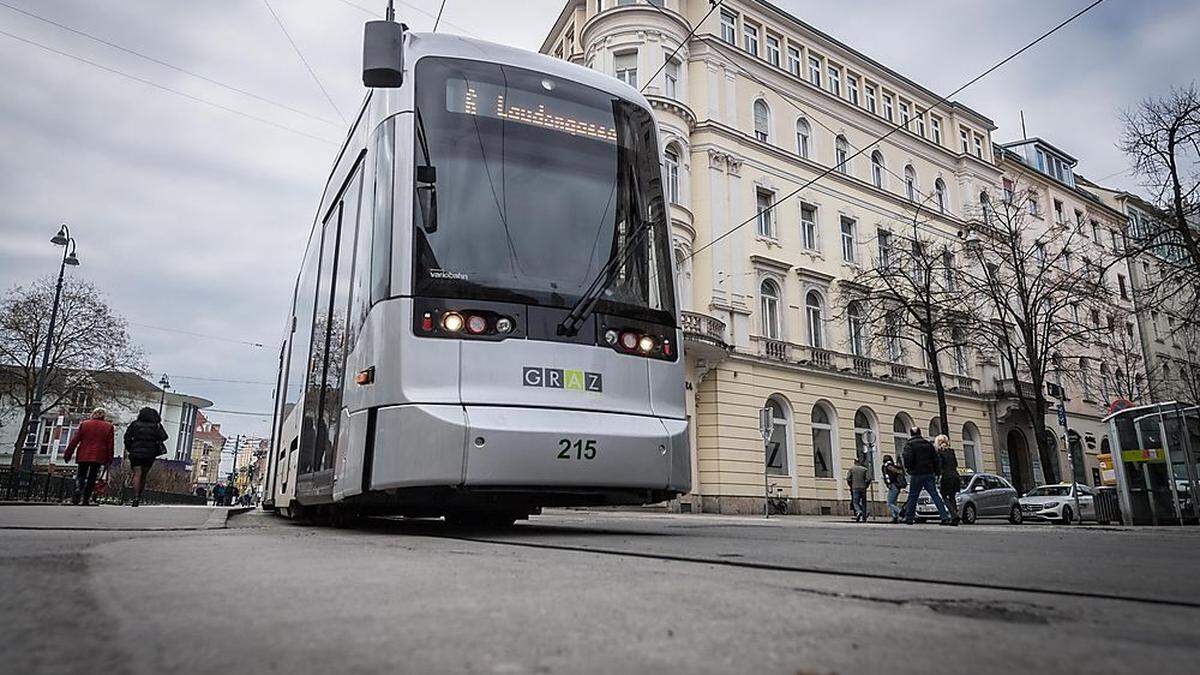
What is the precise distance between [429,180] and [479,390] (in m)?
1.54

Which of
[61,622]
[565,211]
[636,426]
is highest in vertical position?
[565,211]

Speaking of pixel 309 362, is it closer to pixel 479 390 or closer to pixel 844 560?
pixel 479 390

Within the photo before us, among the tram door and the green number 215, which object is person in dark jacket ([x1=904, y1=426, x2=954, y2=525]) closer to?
the green number 215

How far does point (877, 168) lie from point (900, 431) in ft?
36.5

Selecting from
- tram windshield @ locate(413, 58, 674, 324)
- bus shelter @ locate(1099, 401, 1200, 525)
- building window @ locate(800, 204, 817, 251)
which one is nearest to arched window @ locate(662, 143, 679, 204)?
building window @ locate(800, 204, 817, 251)

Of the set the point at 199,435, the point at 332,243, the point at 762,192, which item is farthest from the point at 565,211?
the point at 199,435

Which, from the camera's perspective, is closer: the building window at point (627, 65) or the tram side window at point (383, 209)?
the tram side window at point (383, 209)

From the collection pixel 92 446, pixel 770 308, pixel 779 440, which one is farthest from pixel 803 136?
pixel 92 446

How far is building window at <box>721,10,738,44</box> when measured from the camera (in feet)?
97.3

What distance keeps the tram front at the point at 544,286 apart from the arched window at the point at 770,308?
22292 millimetres

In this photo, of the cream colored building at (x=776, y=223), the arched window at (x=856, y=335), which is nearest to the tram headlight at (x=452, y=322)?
the cream colored building at (x=776, y=223)

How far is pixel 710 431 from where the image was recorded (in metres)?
25.2

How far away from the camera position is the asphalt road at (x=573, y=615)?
1.37 metres

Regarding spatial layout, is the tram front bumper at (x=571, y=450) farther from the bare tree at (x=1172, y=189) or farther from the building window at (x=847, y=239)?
the building window at (x=847, y=239)
